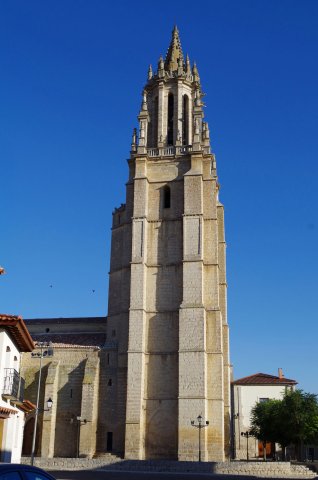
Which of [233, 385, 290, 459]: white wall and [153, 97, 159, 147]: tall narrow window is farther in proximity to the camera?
[233, 385, 290, 459]: white wall

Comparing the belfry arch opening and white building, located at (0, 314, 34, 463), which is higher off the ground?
the belfry arch opening

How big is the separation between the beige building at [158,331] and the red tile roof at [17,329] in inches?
662

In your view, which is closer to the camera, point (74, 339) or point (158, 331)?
point (158, 331)

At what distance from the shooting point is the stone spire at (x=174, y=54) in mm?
46469

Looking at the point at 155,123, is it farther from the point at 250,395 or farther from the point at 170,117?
the point at 250,395

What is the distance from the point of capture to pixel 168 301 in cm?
3694

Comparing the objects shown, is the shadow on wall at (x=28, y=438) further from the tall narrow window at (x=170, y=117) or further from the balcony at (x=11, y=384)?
the tall narrow window at (x=170, y=117)

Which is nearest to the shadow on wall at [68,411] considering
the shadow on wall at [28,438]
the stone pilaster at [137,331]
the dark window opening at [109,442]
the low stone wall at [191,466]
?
the shadow on wall at [28,438]

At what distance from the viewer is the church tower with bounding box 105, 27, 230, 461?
34.1 meters

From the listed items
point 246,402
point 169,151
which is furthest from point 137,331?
point 246,402

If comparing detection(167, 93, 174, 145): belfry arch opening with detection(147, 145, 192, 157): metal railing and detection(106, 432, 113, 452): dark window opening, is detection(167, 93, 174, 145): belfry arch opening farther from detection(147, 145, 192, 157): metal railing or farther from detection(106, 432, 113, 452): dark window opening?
detection(106, 432, 113, 452): dark window opening

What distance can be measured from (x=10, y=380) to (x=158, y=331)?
2022cm

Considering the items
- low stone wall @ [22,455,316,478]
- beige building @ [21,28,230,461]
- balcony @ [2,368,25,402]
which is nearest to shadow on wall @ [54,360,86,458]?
beige building @ [21,28,230,461]

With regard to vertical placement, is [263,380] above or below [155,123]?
below
